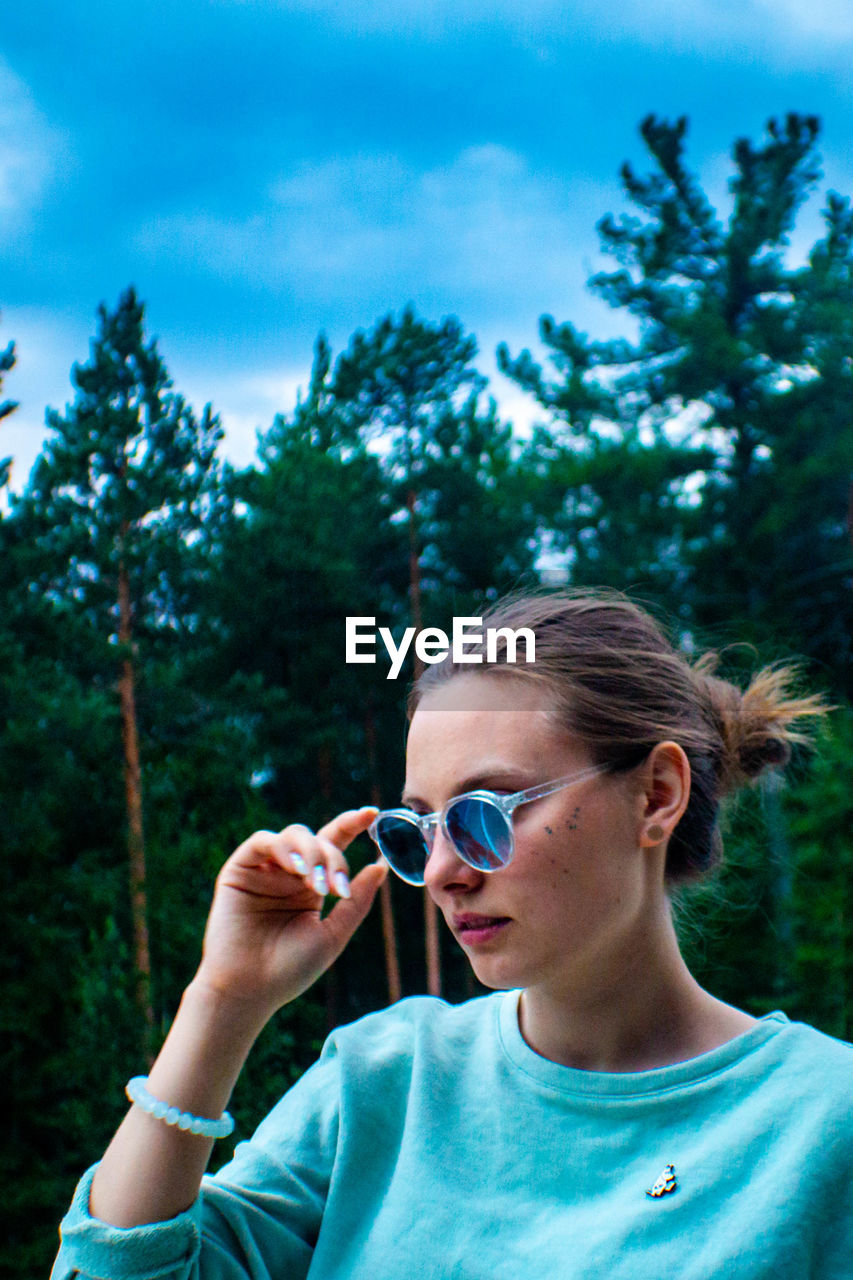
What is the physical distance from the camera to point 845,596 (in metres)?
5.80

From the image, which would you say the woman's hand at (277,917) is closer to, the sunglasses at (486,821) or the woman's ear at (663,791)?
the sunglasses at (486,821)

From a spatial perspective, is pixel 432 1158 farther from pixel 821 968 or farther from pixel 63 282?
pixel 821 968

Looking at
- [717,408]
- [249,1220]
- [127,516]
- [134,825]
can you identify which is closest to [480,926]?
[249,1220]

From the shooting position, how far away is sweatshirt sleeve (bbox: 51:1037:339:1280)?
697 millimetres

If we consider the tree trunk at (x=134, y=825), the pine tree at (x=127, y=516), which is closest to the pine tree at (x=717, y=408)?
the pine tree at (x=127, y=516)

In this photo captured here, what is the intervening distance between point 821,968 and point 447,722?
5438mm

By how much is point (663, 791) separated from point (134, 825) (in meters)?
4.87

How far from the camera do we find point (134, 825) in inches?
212

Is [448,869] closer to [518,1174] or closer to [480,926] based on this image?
[480,926]

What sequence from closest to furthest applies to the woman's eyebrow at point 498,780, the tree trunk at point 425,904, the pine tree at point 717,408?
the woman's eyebrow at point 498,780, the tree trunk at point 425,904, the pine tree at point 717,408

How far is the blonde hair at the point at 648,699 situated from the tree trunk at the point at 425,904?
4645mm

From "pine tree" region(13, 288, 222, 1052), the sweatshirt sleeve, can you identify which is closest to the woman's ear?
the sweatshirt sleeve

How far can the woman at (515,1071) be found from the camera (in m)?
0.69

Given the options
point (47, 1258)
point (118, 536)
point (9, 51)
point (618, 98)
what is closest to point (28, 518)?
point (118, 536)
